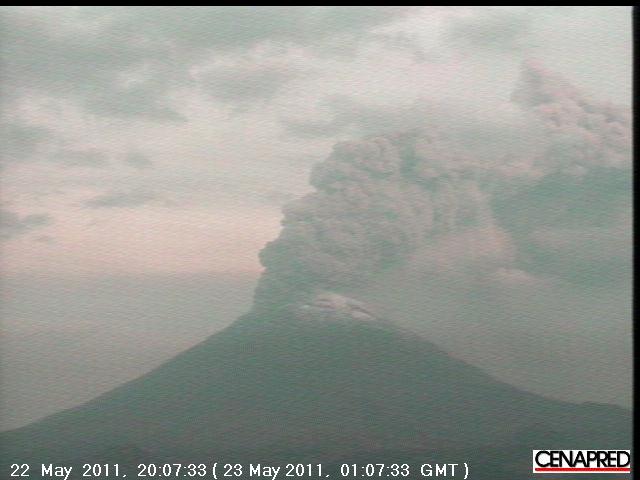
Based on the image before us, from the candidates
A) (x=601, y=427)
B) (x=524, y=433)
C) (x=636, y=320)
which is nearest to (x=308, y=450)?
(x=524, y=433)

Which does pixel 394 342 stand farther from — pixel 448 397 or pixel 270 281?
pixel 270 281

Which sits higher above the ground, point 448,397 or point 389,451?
point 448,397

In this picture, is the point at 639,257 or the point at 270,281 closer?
the point at 639,257
